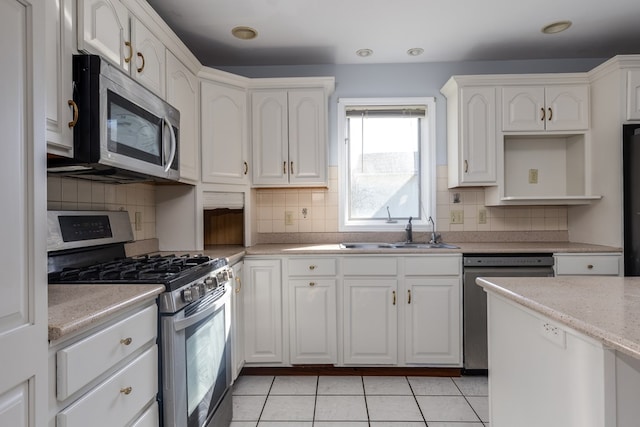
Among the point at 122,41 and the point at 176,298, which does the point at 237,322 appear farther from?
the point at 122,41

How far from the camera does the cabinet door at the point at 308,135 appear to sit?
2.74 m

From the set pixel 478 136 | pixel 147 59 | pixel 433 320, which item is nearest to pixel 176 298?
pixel 147 59

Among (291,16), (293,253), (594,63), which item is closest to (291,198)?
(293,253)

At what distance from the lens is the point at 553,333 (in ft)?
3.52

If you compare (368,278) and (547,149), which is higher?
(547,149)

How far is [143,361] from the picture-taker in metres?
1.24

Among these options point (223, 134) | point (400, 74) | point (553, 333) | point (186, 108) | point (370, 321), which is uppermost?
point (400, 74)

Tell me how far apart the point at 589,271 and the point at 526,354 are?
65.3 inches

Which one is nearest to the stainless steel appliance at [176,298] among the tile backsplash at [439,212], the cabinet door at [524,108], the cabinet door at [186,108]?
the cabinet door at [186,108]

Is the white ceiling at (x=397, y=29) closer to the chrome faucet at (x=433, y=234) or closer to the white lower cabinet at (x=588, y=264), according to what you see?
the chrome faucet at (x=433, y=234)

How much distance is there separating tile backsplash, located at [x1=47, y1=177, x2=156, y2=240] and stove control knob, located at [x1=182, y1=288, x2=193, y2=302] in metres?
0.74

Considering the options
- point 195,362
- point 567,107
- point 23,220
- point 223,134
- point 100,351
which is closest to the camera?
point 23,220

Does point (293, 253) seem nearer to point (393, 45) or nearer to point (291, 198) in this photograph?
point (291, 198)

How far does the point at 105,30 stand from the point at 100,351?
50.7 inches
